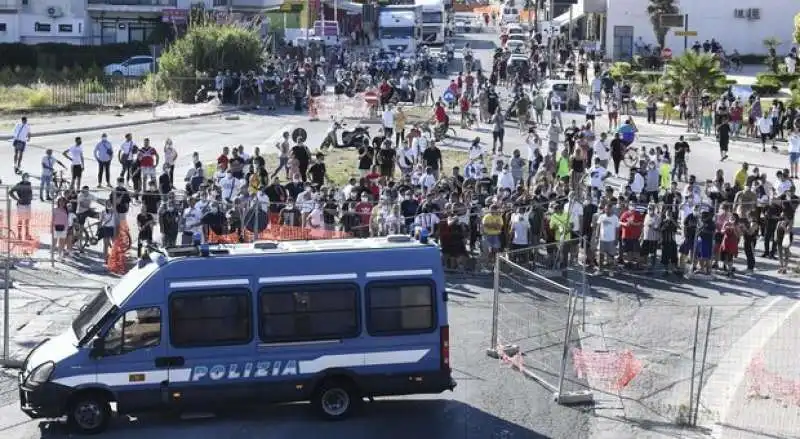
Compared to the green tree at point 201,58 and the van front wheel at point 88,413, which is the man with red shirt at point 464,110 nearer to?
the green tree at point 201,58

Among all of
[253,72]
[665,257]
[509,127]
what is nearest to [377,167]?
[665,257]

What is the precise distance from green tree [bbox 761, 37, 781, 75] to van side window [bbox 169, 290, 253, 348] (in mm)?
46748

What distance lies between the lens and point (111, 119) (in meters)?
47.4

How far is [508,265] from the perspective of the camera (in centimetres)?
1972

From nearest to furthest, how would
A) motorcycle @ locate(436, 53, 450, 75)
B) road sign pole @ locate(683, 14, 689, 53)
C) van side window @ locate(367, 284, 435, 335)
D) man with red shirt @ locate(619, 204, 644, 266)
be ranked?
van side window @ locate(367, 284, 435, 335), man with red shirt @ locate(619, 204, 644, 266), motorcycle @ locate(436, 53, 450, 75), road sign pole @ locate(683, 14, 689, 53)

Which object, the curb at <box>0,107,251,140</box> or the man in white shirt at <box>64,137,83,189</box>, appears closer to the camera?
the man in white shirt at <box>64,137,83,189</box>

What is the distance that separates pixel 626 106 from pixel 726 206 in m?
22.9

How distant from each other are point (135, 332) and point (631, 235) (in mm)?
11822

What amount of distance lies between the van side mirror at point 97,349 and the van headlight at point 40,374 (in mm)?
451

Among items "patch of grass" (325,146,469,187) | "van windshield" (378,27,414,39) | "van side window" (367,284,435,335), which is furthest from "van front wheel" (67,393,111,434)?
"van windshield" (378,27,414,39)

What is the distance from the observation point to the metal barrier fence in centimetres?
1730

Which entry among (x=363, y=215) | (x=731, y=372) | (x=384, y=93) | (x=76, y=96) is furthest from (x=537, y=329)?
(x=76, y=96)

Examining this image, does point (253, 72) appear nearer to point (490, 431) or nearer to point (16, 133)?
point (16, 133)

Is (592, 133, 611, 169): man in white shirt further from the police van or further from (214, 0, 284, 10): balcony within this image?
(214, 0, 284, 10): balcony
